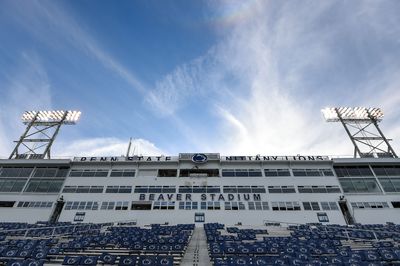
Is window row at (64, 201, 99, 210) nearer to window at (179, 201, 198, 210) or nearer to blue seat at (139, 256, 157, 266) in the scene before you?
window at (179, 201, 198, 210)

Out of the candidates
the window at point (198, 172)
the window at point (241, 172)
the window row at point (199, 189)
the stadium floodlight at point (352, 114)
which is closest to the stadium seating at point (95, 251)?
the window row at point (199, 189)

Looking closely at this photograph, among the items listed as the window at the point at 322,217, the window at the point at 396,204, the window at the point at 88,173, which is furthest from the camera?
the window at the point at 88,173

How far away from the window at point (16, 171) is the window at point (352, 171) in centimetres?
5061

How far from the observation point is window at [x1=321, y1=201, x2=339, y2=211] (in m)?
31.5

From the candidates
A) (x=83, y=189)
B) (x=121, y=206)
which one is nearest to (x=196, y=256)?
(x=121, y=206)

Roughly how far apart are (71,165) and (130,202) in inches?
528

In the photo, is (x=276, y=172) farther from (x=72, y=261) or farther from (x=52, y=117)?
(x=52, y=117)

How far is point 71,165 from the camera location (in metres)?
38.1

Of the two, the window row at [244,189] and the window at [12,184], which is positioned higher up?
the window at [12,184]

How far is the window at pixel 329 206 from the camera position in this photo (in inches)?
1242

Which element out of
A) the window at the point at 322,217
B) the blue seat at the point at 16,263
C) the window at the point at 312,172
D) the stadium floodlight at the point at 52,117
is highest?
the stadium floodlight at the point at 52,117

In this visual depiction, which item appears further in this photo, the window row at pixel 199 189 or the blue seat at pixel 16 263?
the window row at pixel 199 189

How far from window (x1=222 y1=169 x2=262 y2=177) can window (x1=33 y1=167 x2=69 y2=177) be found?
26413 mm

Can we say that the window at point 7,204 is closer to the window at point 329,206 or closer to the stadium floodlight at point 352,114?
the window at point 329,206
